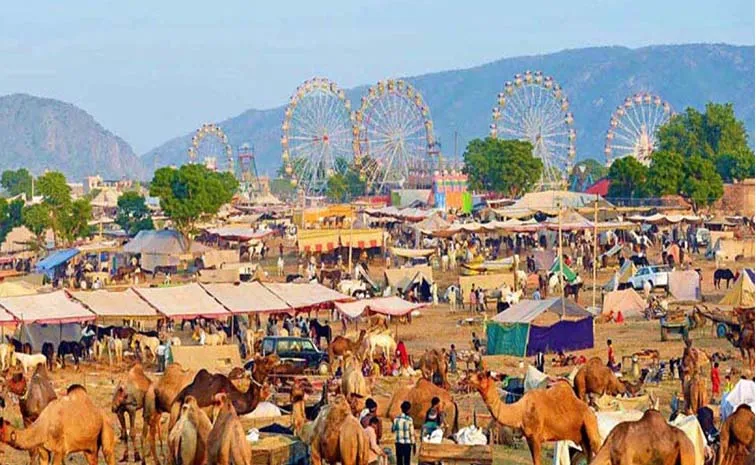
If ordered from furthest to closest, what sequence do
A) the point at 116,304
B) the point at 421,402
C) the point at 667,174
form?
1. the point at 667,174
2. the point at 116,304
3. the point at 421,402

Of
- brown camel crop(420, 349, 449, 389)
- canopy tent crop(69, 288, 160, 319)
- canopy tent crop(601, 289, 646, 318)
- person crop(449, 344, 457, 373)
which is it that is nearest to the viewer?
brown camel crop(420, 349, 449, 389)

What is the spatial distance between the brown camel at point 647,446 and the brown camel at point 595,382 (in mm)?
6497

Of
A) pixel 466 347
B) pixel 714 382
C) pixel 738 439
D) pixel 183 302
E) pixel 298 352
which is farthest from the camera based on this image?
pixel 466 347

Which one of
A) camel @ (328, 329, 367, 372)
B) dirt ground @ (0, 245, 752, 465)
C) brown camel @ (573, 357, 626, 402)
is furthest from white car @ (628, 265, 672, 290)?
brown camel @ (573, 357, 626, 402)

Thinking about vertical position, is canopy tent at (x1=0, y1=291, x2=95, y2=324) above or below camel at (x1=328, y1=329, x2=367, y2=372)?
above

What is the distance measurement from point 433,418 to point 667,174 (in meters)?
58.9

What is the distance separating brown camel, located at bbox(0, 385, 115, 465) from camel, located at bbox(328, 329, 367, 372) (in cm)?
1200

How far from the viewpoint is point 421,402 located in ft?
65.1

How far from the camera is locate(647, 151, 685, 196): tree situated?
75562 millimetres

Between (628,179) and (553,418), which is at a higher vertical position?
(628,179)

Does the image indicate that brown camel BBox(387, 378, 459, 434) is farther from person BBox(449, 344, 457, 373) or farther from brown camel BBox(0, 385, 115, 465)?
person BBox(449, 344, 457, 373)

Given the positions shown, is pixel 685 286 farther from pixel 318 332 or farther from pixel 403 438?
pixel 403 438

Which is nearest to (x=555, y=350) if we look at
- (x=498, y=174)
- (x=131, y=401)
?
(x=131, y=401)

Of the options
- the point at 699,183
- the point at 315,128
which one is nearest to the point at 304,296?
the point at 699,183
